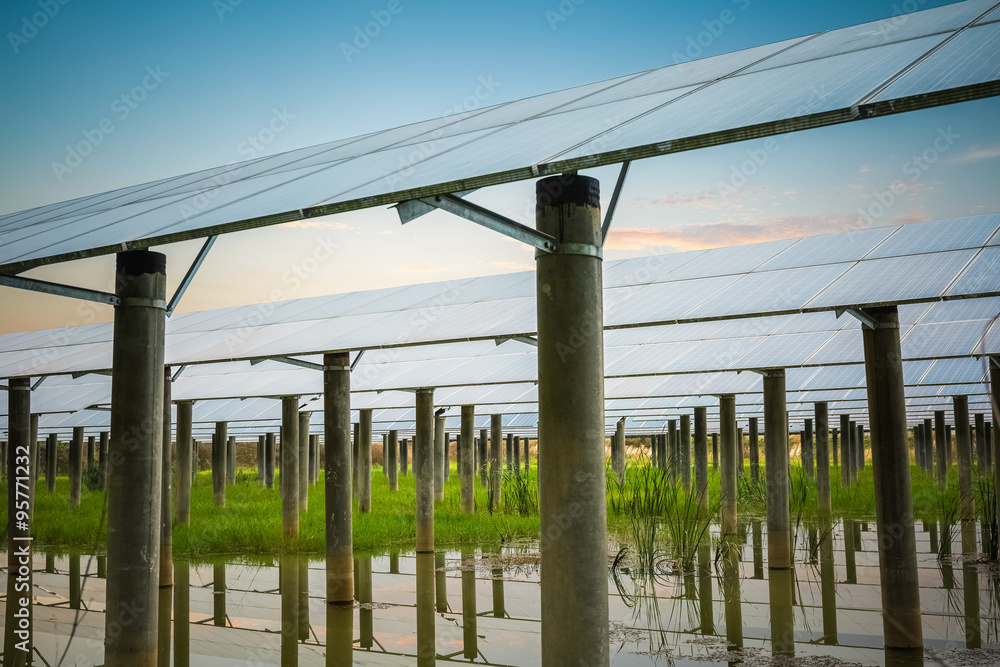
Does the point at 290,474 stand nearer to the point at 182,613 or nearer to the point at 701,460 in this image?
the point at 182,613

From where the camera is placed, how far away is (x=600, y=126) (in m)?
6.88

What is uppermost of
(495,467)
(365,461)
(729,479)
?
(365,461)

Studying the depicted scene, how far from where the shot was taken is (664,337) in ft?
60.0

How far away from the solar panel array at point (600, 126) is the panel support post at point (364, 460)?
14.3 meters

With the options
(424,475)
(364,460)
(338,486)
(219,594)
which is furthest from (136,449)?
(364,460)

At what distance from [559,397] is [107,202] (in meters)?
8.61

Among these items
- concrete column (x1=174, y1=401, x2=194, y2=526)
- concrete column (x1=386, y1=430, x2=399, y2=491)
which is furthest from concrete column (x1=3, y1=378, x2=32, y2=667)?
concrete column (x1=386, y1=430, x2=399, y2=491)

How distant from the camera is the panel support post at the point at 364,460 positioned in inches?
979

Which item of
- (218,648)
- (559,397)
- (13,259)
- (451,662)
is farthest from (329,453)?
(559,397)

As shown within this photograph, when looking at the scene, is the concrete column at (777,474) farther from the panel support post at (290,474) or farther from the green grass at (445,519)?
the panel support post at (290,474)

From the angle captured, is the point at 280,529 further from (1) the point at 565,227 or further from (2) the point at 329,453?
(1) the point at 565,227

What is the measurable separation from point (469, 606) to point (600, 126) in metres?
9.30

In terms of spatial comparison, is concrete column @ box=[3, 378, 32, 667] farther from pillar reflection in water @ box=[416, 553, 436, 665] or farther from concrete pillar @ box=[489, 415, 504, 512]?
concrete pillar @ box=[489, 415, 504, 512]

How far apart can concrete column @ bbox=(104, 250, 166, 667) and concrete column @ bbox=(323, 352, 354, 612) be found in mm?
5370
